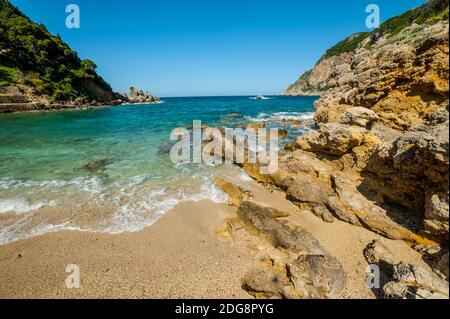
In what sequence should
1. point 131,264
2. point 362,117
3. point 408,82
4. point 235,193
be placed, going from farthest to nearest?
point 362,117 < point 408,82 < point 235,193 < point 131,264

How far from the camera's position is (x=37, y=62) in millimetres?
59281

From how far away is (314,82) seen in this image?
168m

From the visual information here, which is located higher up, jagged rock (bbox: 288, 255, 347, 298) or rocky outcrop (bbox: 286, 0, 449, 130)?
rocky outcrop (bbox: 286, 0, 449, 130)

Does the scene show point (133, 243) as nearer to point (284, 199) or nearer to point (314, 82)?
point (284, 199)

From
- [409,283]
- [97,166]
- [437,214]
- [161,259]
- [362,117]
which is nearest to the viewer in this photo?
[409,283]

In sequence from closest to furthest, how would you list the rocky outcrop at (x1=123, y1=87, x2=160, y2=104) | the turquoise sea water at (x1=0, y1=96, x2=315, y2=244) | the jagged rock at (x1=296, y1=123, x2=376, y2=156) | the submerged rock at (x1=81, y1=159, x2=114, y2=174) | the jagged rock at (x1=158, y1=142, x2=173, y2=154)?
A: the turquoise sea water at (x1=0, y1=96, x2=315, y2=244) → the jagged rock at (x1=296, y1=123, x2=376, y2=156) → the submerged rock at (x1=81, y1=159, x2=114, y2=174) → the jagged rock at (x1=158, y1=142, x2=173, y2=154) → the rocky outcrop at (x1=123, y1=87, x2=160, y2=104)

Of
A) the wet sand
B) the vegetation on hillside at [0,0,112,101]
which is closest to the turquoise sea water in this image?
the wet sand

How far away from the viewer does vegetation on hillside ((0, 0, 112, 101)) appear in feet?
174

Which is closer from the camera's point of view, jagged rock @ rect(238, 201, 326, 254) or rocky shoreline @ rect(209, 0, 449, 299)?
rocky shoreline @ rect(209, 0, 449, 299)

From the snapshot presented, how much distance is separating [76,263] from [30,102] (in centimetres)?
6104

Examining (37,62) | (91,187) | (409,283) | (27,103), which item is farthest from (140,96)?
(409,283)

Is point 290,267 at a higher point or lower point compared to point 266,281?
higher

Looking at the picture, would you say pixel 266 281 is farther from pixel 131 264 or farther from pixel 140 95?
pixel 140 95

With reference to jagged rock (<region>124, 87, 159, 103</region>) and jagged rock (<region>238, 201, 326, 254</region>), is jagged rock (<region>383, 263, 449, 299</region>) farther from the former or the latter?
jagged rock (<region>124, 87, 159, 103</region>)
